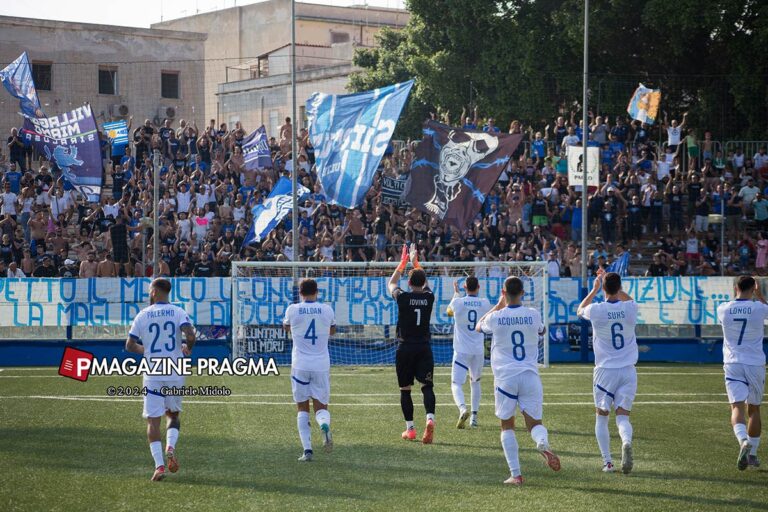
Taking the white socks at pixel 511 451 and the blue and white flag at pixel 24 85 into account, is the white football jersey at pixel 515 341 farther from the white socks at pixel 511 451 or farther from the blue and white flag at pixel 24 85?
the blue and white flag at pixel 24 85

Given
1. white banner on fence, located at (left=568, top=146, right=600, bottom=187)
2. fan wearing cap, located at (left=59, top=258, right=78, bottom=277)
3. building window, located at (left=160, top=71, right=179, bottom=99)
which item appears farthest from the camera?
building window, located at (left=160, top=71, right=179, bottom=99)

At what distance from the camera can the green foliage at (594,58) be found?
1387 inches

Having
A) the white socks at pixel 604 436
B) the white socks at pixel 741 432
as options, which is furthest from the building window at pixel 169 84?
the white socks at pixel 741 432

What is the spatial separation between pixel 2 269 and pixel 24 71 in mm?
6274

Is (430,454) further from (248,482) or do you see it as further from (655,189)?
(655,189)

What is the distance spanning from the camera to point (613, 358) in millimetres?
11109

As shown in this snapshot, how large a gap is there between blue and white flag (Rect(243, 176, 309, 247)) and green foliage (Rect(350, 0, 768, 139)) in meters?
13.5

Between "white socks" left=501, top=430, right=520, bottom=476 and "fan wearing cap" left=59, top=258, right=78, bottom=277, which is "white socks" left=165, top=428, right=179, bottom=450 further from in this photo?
"fan wearing cap" left=59, top=258, right=78, bottom=277

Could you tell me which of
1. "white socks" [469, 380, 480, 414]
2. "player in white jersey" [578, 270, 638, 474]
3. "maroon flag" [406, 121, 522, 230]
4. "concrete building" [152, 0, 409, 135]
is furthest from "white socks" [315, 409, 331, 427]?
"concrete building" [152, 0, 409, 135]

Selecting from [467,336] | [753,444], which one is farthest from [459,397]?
[753,444]

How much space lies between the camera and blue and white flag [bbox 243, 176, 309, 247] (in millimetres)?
25781

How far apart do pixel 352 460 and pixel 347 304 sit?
12.2 meters

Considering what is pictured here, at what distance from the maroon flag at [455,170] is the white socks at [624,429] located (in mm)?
15088

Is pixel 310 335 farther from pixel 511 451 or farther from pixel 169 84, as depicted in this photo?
pixel 169 84
